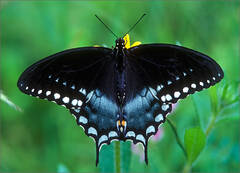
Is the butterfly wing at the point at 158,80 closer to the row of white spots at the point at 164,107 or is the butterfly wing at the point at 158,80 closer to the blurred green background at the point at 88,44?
the row of white spots at the point at 164,107

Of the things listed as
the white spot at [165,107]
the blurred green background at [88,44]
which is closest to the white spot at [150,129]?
the white spot at [165,107]

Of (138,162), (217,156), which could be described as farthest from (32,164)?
(217,156)

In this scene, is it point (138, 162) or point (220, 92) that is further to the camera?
point (138, 162)

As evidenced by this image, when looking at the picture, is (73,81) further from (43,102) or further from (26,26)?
(26,26)

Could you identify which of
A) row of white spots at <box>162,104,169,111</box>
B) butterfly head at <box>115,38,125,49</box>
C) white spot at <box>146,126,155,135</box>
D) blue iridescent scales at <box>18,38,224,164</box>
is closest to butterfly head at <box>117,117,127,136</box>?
blue iridescent scales at <box>18,38,224,164</box>

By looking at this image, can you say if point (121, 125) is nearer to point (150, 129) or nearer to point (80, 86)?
point (150, 129)

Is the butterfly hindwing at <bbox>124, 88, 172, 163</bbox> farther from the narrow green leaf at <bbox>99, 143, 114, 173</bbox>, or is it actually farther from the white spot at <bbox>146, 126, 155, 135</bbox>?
the narrow green leaf at <bbox>99, 143, 114, 173</bbox>

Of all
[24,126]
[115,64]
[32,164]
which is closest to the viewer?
[115,64]
